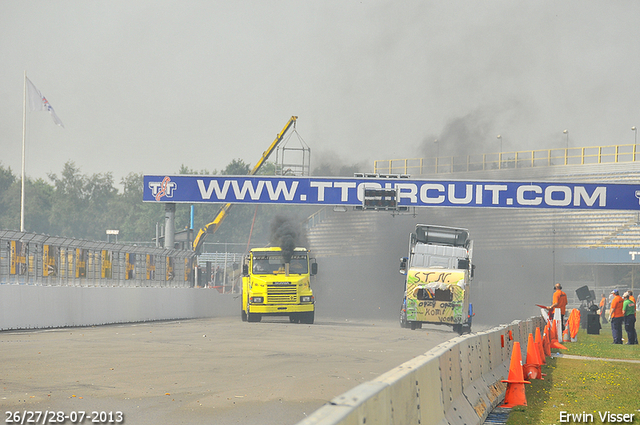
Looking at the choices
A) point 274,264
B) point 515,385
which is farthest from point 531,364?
point 274,264

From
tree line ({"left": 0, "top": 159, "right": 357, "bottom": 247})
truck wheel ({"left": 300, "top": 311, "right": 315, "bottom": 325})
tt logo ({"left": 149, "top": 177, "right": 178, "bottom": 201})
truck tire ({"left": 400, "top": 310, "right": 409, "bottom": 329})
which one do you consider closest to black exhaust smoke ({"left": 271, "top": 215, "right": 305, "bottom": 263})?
truck wheel ({"left": 300, "top": 311, "right": 315, "bottom": 325})

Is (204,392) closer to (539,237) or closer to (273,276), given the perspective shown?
(273,276)

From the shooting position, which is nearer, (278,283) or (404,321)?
(278,283)

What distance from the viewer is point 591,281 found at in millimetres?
61781

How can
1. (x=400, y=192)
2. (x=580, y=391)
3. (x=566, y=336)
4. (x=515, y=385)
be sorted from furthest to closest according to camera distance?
(x=400, y=192)
(x=566, y=336)
(x=580, y=391)
(x=515, y=385)

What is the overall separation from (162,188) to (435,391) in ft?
107

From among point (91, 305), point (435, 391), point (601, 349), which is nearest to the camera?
point (435, 391)

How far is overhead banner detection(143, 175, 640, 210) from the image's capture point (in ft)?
122

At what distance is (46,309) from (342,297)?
141ft

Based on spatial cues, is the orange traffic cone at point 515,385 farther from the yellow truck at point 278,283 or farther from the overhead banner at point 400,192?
the overhead banner at point 400,192

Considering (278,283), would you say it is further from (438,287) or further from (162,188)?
(162,188)

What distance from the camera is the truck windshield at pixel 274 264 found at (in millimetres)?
28672

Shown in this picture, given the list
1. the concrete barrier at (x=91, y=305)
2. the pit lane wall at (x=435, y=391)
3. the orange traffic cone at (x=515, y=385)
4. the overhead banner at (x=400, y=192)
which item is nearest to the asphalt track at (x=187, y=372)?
the concrete barrier at (x=91, y=305)

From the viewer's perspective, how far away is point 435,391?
685 cm
